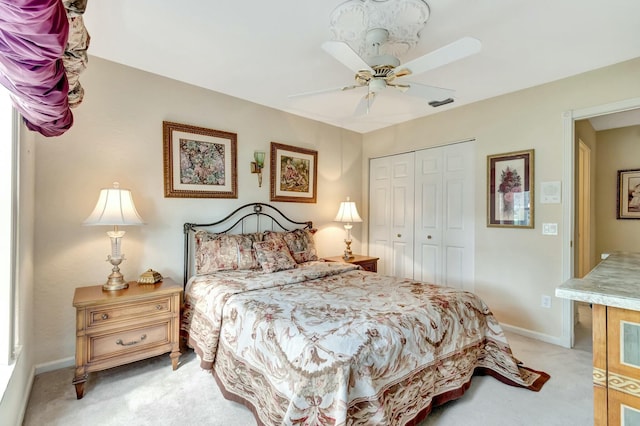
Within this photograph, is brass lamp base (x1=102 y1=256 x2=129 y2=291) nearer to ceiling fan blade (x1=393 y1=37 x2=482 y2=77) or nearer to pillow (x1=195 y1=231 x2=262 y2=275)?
pillow (x1=195 y1=231 x2=262 y2=275)

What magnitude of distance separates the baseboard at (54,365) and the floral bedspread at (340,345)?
35.8 inches

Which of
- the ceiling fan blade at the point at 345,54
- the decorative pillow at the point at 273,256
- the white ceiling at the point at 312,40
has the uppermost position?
the white ceiling at the point at 312,40

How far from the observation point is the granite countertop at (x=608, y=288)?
1.07 m

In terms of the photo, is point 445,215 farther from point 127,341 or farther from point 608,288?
point 127,341

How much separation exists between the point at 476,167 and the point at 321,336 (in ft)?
9.75

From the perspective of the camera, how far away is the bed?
4.50 ft

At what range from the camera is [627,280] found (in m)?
1.33

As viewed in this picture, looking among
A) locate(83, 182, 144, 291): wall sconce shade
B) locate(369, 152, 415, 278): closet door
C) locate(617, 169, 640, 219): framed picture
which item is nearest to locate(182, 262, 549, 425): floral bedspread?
locate(83, 182, 144, 291): wall sconce shade

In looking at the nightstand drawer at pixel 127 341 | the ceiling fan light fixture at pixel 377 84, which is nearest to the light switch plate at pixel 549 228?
the ceiling fan light fixture at pixel 377 84

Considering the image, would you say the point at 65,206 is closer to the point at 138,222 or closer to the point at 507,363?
the point at 138,222

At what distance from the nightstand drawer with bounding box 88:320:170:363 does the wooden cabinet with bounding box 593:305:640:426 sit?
104 inches

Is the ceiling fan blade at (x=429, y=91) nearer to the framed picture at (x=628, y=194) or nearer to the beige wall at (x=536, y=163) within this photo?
the beige wall at (x=536, y=163)

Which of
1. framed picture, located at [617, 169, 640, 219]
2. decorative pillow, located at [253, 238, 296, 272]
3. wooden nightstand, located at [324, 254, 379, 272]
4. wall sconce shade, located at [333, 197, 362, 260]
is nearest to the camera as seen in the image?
decorative pillow, located at [253, 238, 296, 272]

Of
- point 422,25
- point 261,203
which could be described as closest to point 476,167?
point 422,25
